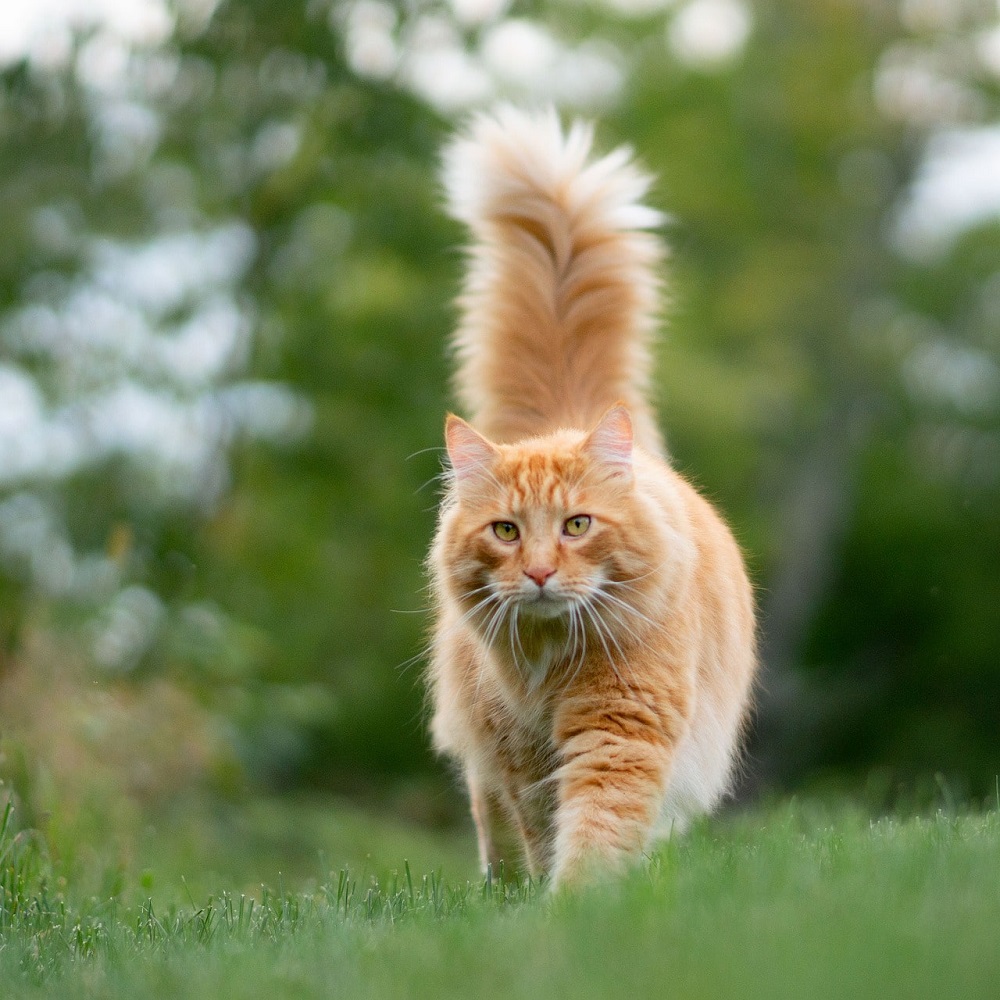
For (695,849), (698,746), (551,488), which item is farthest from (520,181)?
(695,849)

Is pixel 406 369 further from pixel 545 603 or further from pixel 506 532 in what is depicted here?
pixel 545 603

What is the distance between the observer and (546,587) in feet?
13.4

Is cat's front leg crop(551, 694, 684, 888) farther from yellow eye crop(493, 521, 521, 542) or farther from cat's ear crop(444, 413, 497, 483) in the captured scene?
cat's ear crop(444, 413, 497, 483)

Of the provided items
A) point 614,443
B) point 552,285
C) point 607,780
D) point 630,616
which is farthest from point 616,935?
point 552,285

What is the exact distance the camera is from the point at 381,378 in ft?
37.1

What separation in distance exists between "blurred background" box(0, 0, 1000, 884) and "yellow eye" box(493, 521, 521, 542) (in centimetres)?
133

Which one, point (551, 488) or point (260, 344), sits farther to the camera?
point (260, 344)

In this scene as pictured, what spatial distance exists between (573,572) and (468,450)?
0.60 metres

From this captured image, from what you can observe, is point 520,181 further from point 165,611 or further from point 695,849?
point 165,611

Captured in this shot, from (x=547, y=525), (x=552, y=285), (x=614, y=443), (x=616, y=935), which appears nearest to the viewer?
(x=616, y=935)

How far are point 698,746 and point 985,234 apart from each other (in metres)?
15.7

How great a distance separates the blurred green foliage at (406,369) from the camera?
9.28m

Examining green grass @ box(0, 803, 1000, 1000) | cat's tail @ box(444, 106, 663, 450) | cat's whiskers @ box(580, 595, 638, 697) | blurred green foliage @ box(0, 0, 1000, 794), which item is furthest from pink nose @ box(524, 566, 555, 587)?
blurred green foliage @ box(0, 0, 1000, 794)

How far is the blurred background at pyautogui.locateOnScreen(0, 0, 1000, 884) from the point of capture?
29.1ft
